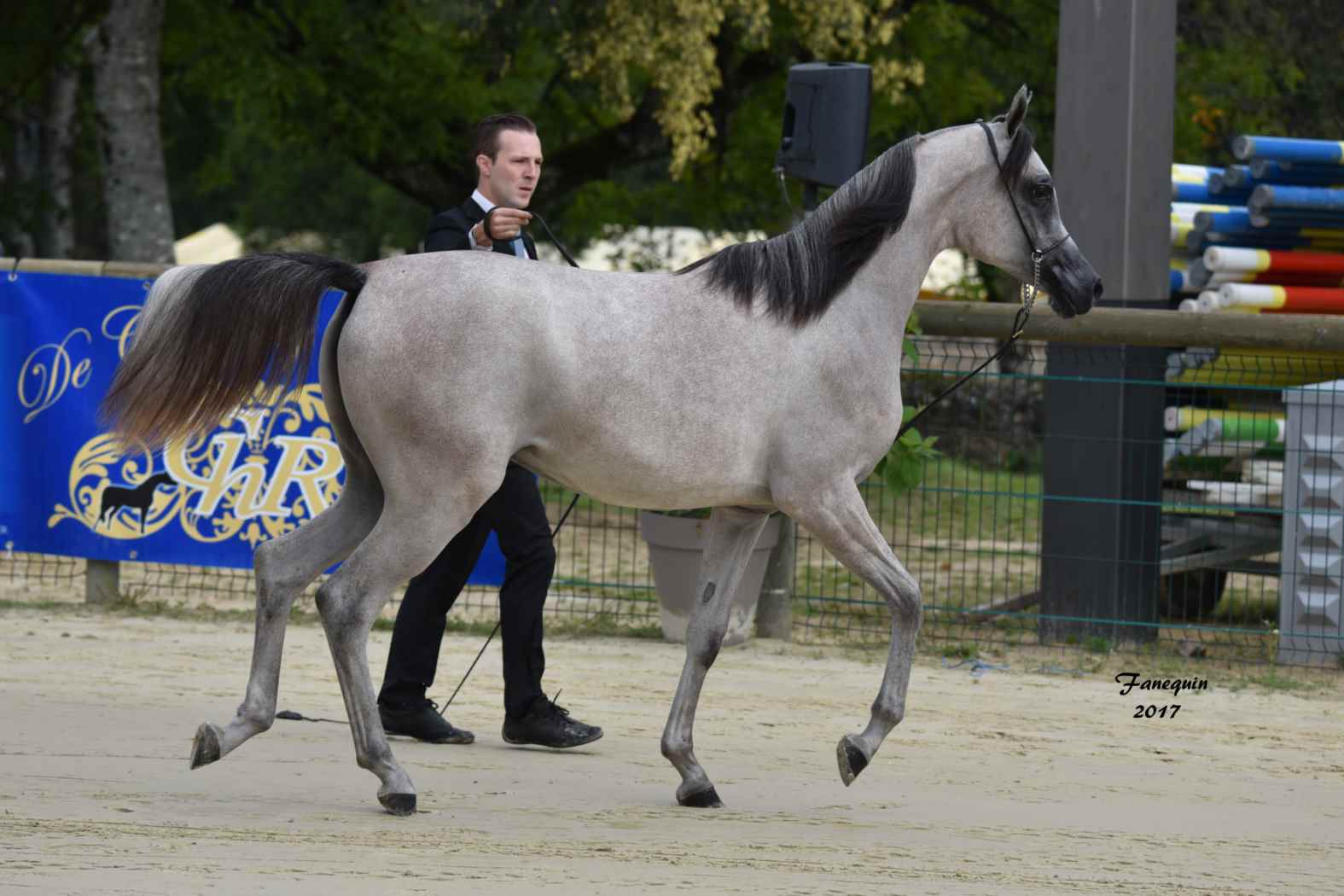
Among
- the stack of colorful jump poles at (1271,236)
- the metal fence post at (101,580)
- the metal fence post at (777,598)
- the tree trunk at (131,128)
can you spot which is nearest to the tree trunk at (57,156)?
the tree trunk at (131,128)

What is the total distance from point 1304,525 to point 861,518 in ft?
13.5

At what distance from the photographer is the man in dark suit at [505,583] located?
5.54 m

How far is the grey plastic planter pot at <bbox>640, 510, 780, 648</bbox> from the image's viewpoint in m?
7.86

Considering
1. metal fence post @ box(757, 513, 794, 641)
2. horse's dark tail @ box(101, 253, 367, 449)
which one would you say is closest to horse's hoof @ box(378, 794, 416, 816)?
horse's dark tail @ box(101, 253, 367, 449)

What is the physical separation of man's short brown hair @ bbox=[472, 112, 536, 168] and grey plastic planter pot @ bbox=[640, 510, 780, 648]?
2.71 m

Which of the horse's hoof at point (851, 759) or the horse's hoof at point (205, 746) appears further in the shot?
the horse's hoof at point (851, 759)

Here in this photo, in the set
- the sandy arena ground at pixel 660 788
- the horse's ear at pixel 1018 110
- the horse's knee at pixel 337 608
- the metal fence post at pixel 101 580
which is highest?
the horse's ear at pixel 1018 110

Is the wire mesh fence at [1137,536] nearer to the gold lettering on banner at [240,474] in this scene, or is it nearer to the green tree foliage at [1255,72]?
the gold lettering on banner at [240,474]

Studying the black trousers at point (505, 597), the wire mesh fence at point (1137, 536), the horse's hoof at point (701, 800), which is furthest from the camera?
the wire mesh fence at point (1137, 536)

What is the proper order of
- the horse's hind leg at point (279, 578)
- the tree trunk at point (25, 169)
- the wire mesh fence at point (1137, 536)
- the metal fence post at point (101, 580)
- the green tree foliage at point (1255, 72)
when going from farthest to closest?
the tree trunk at point (25, 169) → the green tree foliage at point (1255, 72) → the metal fence post at point (101, 580) → the wire mesh fence at point (1137, 536) → the horse's hind leg at point (279, 578)

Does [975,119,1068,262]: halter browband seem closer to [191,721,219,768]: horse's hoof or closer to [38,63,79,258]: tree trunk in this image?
[191,721,219,768]: horse's hoof

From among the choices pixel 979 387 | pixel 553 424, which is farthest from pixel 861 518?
pixel 979 387

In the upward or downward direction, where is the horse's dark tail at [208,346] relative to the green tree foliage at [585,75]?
downward

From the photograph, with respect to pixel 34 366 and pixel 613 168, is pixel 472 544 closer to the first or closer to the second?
pixel 34 366
